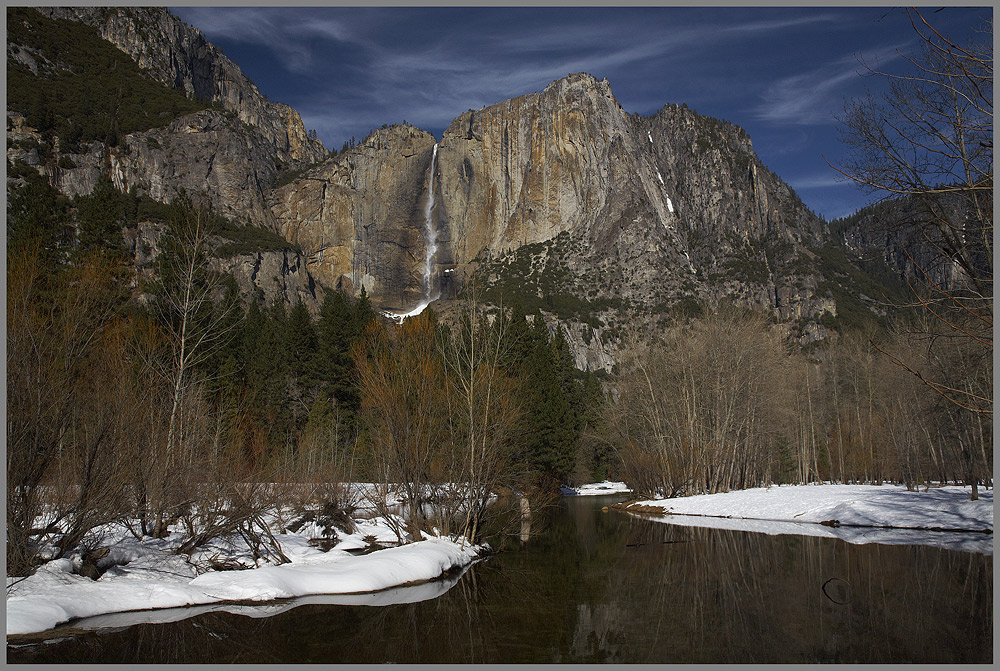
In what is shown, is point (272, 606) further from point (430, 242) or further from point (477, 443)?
point (430, 242)

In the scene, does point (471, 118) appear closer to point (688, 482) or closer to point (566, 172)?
point (566, 172)

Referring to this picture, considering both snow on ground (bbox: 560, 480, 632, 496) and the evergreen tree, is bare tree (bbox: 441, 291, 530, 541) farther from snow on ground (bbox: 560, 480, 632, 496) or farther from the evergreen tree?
snow on ground (bbox: 560, 480, 632, 496)

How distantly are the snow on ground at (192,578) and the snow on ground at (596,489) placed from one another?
3903cm

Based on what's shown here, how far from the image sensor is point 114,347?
13422 mm

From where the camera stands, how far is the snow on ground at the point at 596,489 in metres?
54.5

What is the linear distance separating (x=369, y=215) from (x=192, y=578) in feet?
447

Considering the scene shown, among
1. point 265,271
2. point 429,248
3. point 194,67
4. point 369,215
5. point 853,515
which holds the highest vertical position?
point 194,67

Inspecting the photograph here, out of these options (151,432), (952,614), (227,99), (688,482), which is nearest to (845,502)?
(688,482)

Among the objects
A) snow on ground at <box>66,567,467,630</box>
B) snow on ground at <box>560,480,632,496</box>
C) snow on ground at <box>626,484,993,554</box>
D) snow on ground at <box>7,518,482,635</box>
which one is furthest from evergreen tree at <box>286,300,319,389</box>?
snow on ground at <box>66,567,467,630</box>

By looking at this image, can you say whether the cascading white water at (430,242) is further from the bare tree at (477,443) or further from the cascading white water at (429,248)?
the bare tree at (477,443)

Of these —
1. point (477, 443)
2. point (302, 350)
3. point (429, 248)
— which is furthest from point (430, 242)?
point (477, 443)

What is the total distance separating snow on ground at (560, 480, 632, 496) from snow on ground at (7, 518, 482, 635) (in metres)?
39.0

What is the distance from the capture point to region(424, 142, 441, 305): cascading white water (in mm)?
142000

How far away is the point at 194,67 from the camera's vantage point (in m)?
142
